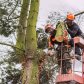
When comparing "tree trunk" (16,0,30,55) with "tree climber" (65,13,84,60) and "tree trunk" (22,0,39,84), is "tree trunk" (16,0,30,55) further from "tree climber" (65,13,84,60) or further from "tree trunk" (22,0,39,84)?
"tree climber" (65,13,84,60)

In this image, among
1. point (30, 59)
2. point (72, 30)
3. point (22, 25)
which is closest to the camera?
point (72, 30)

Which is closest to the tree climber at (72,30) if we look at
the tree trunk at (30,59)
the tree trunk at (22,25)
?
the tree trunk at (30,59)

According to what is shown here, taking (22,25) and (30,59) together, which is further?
(22,25)

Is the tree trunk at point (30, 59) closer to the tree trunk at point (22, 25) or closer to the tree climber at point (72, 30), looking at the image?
the tree trunk at point (22, 25)

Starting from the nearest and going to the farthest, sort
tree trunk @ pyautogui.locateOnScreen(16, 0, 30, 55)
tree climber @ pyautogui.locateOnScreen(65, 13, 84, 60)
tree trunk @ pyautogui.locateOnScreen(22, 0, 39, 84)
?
1. tree climber @ pyautogui.locateOnScreen(65, 13, 84, 60)
2. tree trunk @ pyautogui.locateOnScreen(22, 0, 39, 84)
3. tree trunk @ pyautogui.locateOnScreen(16, 0, 30, 55)

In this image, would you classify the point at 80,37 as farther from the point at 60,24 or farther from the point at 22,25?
the point at 22,25

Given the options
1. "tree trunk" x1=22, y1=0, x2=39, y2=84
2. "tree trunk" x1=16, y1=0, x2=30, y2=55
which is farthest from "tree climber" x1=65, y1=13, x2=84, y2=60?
"tree trunk" x1=16, y1=0, x2=30, y2=55

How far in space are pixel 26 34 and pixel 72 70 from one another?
1836mm

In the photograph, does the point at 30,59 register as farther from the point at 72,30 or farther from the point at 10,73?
the point at 10,73

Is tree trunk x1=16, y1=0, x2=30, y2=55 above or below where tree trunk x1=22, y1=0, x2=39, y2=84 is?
above

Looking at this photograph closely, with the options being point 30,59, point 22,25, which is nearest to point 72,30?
point 30,59

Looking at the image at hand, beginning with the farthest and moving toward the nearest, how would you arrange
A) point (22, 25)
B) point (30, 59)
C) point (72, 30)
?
point (22, 25)
point (30, 59)
point (72, 30)

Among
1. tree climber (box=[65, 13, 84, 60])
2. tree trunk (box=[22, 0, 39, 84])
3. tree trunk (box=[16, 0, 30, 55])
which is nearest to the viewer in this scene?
tree climber (box=[65, 13, 84, 60])

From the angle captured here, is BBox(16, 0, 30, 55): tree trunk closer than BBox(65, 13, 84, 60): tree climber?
No
